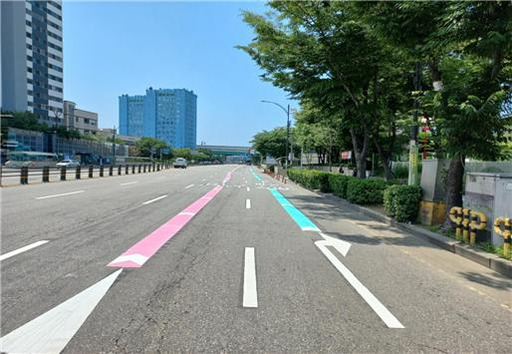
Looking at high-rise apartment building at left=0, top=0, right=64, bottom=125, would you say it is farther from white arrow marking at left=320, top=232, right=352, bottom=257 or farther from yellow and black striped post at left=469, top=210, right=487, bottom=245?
yellow and black striped post at left=469, top=210, right=487, bottom=245

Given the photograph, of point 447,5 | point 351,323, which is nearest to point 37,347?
point 351,323

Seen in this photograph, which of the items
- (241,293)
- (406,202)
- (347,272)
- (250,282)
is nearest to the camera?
(241,293)

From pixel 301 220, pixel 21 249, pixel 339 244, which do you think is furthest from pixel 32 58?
pixel 339 244

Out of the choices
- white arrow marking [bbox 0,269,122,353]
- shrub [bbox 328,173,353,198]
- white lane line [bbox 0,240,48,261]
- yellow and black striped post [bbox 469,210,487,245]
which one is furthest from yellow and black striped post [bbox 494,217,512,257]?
shrub [bbox 328,173,353,198]

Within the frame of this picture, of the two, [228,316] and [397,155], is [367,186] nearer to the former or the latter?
[228,316]

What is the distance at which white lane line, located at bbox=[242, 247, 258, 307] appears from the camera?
4562 mm

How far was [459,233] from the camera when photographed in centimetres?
836

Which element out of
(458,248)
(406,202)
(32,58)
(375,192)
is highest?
(32,58)

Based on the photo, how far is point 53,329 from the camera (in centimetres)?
370

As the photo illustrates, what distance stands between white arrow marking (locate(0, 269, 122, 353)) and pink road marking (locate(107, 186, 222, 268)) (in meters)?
1.47

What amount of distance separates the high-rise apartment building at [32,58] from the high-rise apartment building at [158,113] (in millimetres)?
38879

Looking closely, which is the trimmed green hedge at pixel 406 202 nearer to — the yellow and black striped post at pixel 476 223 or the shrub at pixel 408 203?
the shrub at pixel 408 203

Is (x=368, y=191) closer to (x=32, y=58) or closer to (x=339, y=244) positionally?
(x=339, y=244)

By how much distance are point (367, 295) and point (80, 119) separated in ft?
435
